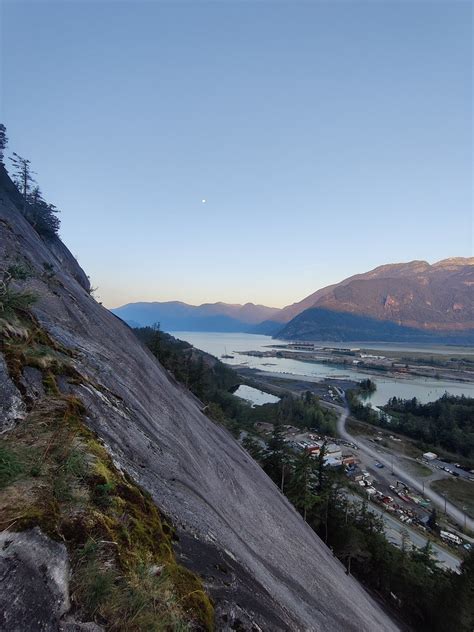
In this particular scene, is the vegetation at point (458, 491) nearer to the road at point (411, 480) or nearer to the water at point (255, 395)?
the road at point (411, 480)

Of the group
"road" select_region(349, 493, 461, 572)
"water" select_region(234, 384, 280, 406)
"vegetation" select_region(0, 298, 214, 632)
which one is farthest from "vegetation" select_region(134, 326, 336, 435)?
"vegetation" select_region(0, 298, 214, 632)

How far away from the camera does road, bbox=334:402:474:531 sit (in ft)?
155

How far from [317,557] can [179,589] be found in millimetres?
10198

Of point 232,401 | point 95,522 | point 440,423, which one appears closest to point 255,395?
point 232,401

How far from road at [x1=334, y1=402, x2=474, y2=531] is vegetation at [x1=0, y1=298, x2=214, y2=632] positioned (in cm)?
5812

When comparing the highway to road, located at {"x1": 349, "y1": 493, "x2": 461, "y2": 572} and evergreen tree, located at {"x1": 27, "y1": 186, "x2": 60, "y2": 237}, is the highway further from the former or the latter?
evergreen tree, located at {"x1": 27, "y1": 186, "x2": 60, "y2": 237}

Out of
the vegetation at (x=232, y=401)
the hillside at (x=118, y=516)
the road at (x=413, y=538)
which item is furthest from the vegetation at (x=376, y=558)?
the vegetation at (x=232, y=401)

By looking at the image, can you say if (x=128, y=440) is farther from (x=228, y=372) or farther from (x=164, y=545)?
(x=228, y=372)

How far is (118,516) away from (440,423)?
10003 centimetres

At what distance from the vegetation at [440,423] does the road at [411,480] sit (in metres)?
16.1

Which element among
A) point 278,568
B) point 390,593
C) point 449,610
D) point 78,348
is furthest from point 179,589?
point 390,593

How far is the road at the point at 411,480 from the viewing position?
47.2m

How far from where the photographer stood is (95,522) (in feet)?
11.4

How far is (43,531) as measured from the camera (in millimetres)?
2973
